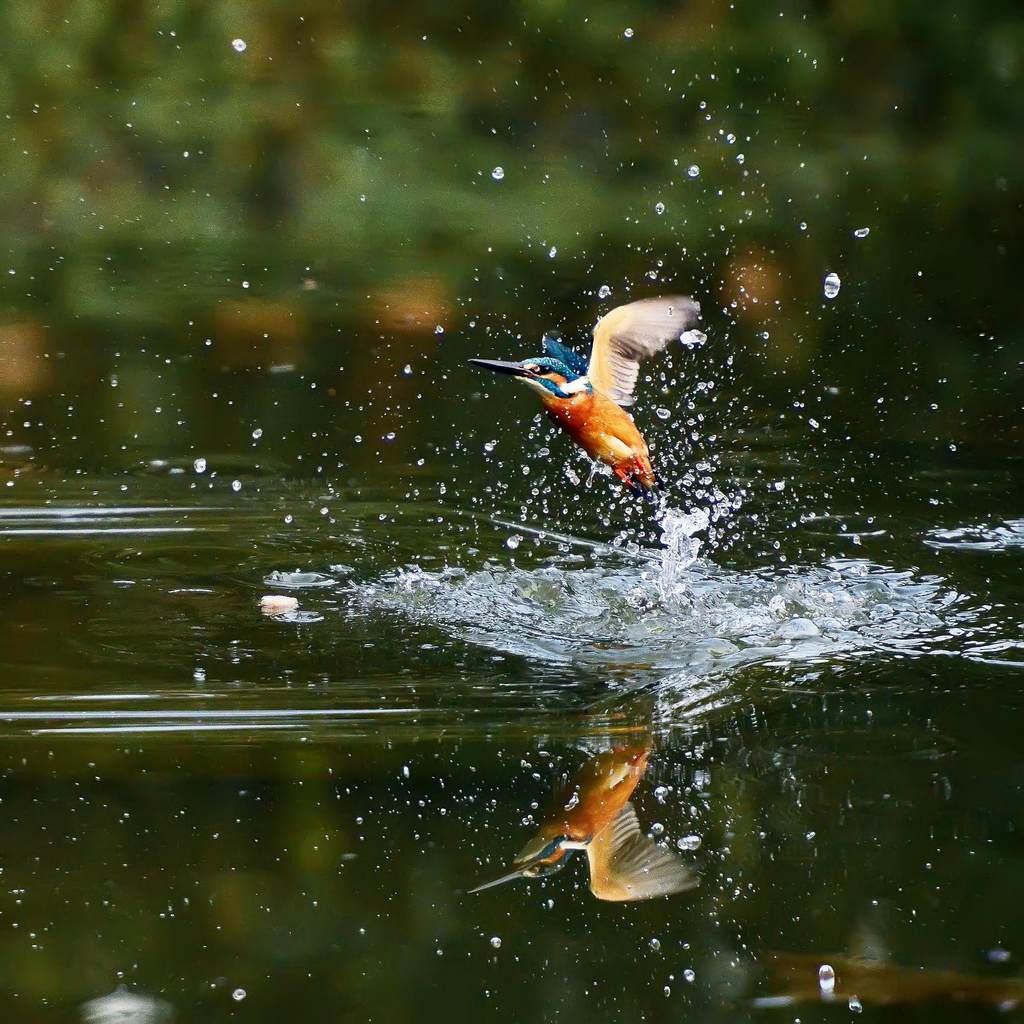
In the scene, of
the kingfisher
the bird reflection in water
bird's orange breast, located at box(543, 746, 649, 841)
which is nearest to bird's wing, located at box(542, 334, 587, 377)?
the kingfisher

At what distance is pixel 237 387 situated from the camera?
3.86 m

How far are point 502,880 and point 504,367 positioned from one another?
784mm

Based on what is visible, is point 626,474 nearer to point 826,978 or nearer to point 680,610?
point 680,610

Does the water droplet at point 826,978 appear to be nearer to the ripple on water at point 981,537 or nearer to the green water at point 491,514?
the green water at point 491,514

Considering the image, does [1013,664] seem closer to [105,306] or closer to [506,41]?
[105,306]

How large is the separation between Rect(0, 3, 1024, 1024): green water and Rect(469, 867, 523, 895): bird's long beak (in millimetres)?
16

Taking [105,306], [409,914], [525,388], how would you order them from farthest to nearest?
[105,306]
[525,388]
[409,914]

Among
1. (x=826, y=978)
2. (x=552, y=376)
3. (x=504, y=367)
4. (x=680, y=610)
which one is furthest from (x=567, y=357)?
(x=826, y=978)

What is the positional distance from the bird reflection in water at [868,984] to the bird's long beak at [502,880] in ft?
0.93

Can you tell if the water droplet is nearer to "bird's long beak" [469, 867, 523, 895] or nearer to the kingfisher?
"bird's long beak" [469, 867, 523, 895]

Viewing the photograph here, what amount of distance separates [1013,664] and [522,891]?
37.0 inches

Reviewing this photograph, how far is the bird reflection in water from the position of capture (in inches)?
57.2

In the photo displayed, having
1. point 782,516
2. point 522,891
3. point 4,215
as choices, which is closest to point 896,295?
point 782,516

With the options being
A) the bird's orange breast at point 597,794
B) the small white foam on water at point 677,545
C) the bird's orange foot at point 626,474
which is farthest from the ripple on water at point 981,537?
the bird's orange breast at point 597,794
